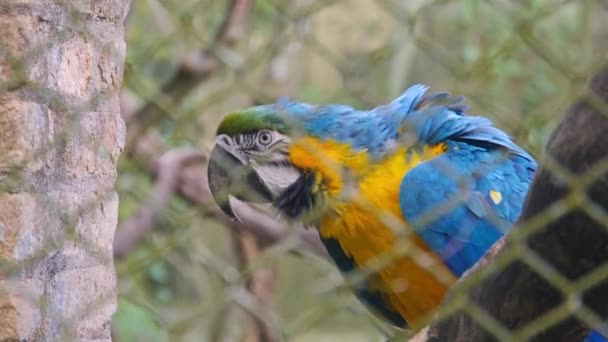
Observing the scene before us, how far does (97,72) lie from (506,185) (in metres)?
0.76

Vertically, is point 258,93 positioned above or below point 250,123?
above

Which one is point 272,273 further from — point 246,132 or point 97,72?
point 97,72

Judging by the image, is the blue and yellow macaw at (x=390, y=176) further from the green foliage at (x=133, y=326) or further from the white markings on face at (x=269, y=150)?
the green foliage at (x=133, y=326)

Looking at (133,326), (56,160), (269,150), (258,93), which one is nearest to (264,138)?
(269,150)

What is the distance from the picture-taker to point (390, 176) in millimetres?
1601

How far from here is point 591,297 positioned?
35.0 inches

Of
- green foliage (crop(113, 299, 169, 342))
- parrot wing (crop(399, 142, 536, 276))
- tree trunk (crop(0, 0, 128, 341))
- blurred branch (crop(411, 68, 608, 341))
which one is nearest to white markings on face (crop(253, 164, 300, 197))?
parrot wing (crop(399, 142, 536, 276))

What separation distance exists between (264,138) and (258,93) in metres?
0.78

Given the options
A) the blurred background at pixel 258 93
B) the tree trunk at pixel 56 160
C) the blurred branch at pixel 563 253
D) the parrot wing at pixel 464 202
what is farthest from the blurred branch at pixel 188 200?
the blurred branch at pixel 563 253

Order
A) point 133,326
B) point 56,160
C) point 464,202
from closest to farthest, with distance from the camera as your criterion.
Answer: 1. point 56,160
2. point 464,202
3. point 133,326

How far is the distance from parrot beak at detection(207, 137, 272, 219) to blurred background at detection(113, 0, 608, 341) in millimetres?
83

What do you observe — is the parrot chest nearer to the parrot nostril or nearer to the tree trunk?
the parrot nostril

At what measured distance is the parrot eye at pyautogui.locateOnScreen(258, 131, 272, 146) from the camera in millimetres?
1618

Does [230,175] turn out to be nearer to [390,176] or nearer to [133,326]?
[390,176]
